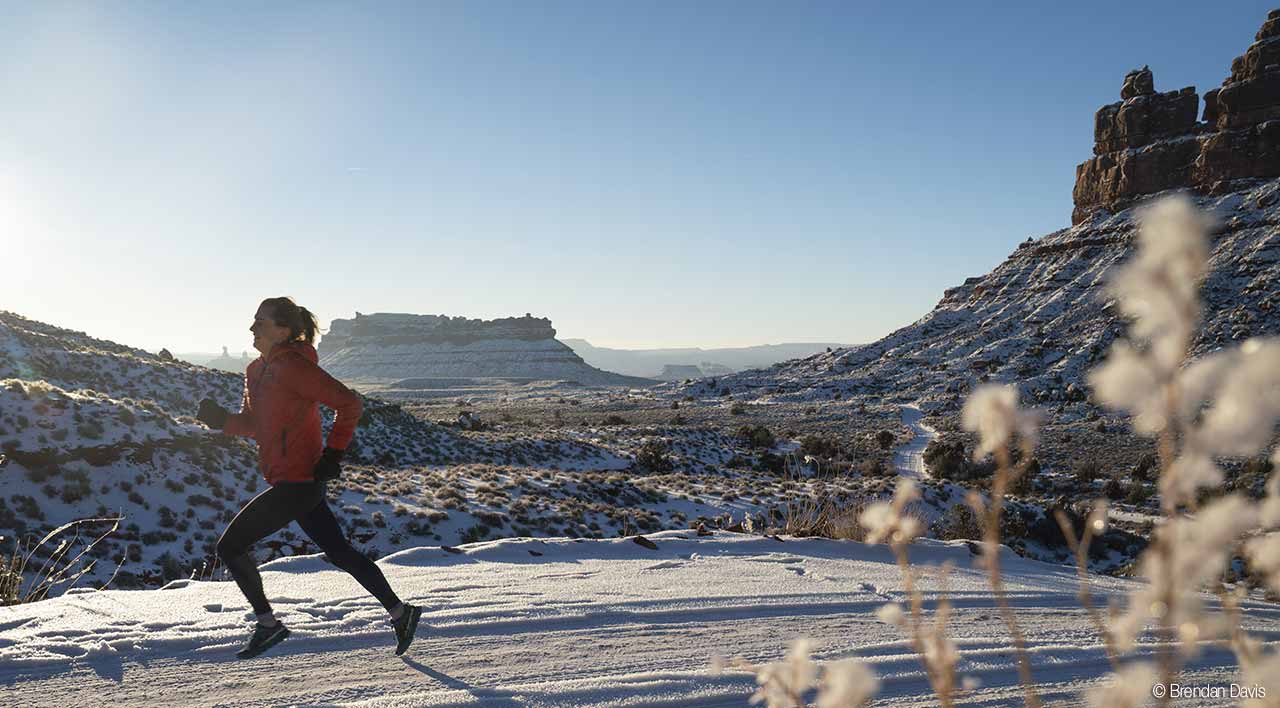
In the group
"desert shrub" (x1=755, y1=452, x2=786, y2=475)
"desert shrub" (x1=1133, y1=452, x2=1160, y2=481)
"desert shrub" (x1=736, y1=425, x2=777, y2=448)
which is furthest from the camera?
"desert shrub" (x1=736, y1=425, x2=777, y2=448)

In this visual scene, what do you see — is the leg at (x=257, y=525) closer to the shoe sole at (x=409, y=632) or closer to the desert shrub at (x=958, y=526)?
the shoe sole at (x=409, y=632)

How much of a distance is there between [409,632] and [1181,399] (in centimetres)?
383

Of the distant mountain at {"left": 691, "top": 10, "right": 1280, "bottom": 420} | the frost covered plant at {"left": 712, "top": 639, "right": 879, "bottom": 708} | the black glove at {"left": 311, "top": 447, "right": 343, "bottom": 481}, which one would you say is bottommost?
the frost covered plant at {"left": 712, "top": 639, "right": 879, "bottom": 708}

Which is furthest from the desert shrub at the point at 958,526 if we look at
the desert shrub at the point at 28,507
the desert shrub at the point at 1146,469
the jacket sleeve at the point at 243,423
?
the desert shrub at the point at 28,507

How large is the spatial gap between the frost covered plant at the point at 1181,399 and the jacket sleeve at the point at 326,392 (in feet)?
11.8

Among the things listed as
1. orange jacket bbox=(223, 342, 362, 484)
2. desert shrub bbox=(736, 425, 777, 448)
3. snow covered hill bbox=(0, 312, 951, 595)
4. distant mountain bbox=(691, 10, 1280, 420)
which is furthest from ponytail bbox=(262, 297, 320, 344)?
distant mountain bbox=(691, 10, 1280, 420)

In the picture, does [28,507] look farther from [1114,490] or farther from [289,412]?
[1114,490]

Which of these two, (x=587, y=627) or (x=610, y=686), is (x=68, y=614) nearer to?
(x=587, y=627)

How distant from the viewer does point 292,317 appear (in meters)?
4.03

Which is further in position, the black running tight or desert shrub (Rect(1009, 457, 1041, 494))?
desert shrub (Rect(1009, 457, 1041, 494))

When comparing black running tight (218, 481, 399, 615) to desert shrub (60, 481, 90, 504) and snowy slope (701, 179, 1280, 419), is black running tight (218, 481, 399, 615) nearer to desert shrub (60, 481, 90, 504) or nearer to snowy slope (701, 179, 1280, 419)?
desert shrub (60, 481, 90, 504)

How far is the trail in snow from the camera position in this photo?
75.4ft

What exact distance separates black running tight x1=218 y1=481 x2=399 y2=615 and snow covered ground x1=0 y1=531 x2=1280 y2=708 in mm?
320

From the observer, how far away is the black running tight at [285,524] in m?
3.82
